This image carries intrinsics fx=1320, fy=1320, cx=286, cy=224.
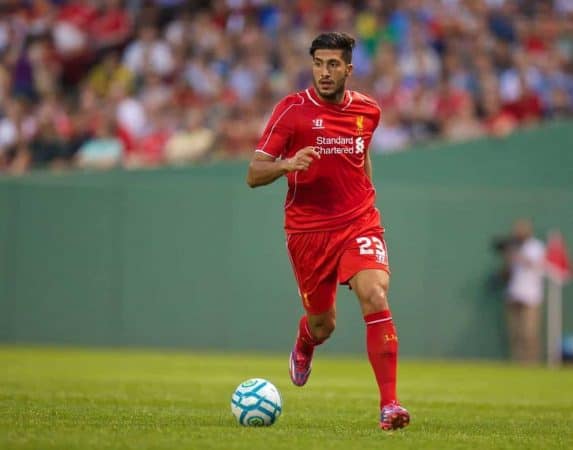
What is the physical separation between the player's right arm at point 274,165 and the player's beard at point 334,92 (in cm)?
48

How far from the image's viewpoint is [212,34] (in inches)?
904

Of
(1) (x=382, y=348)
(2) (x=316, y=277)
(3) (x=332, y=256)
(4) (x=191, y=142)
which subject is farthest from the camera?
(4) (x=191, y=142)

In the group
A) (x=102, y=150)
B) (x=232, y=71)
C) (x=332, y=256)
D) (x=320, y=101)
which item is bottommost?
(x=332, y=256)

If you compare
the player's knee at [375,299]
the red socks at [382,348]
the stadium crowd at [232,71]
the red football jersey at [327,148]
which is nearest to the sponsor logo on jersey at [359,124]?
the red football jersey at [327,148]

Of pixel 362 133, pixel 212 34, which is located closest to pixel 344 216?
pixel 362 133

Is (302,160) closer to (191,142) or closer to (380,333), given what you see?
(380,333)

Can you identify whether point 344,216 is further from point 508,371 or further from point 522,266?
point 522,266

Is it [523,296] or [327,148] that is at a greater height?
[327,148]

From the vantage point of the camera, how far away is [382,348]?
9016 mm

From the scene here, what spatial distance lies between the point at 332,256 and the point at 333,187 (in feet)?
1.69

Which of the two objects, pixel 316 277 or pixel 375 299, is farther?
pixel 316 277

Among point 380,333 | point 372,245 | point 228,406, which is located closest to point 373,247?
point 372,245

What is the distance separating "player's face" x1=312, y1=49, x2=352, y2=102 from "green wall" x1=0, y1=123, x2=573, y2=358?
481 inches

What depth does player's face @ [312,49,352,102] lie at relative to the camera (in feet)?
30.9
